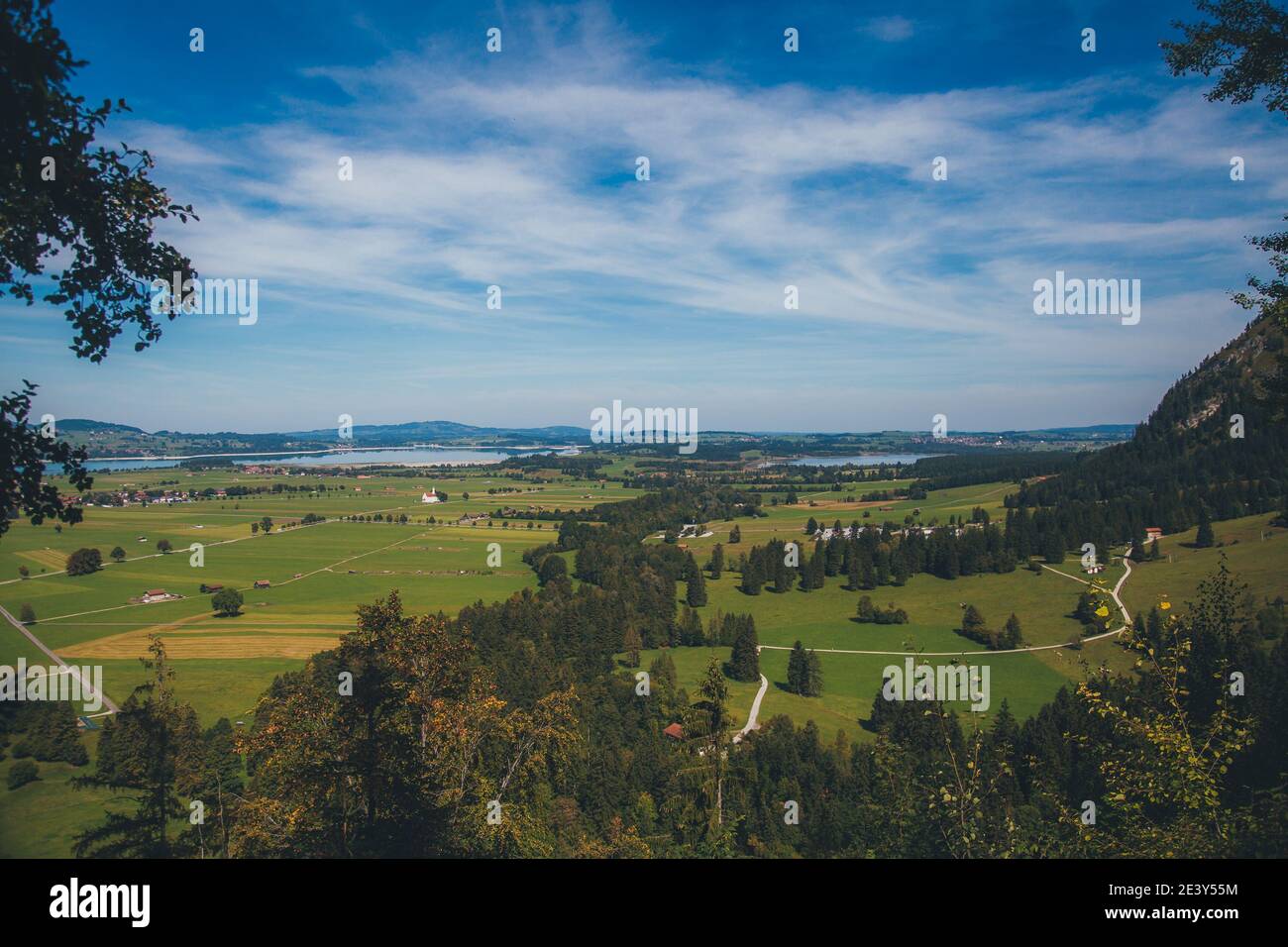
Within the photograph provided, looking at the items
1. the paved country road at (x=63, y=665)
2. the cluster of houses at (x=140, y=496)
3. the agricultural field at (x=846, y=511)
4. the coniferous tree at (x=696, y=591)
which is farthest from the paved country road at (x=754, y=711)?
the cluster of houses at (x=140, y=496)

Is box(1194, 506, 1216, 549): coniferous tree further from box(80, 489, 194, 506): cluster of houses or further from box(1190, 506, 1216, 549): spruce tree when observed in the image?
box(80, 489, 194, 506): cluster of houses

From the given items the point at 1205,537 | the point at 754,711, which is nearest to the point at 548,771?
the point at 754,711

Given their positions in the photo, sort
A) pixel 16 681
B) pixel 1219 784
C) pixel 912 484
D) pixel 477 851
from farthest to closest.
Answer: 1. pixel 912 484
2. pixel 16 681
3. pixel 477 851
4. pixel 1219 784

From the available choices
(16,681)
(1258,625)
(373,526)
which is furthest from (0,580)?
(1258,625)

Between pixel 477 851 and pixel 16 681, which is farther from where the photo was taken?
pixel 16 681

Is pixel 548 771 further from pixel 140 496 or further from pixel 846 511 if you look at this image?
pixel 140 496
